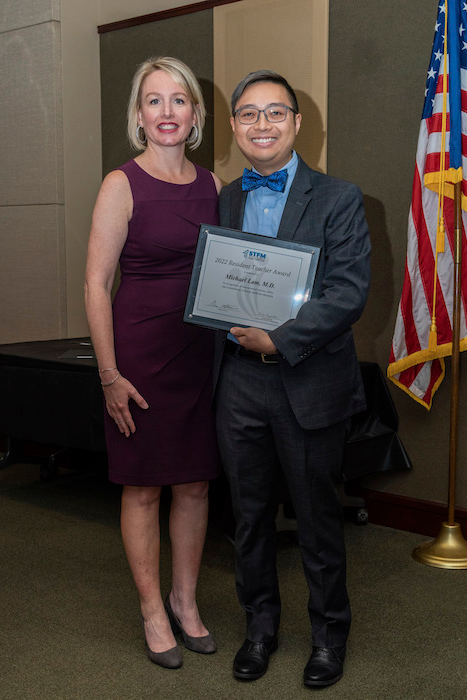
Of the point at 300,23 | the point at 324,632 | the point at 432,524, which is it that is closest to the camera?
the point at 324,632

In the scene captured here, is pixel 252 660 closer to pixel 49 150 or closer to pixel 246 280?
pixel 246 280

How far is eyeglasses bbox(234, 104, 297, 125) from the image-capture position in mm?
2072

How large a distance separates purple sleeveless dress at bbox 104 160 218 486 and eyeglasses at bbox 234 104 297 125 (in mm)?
304

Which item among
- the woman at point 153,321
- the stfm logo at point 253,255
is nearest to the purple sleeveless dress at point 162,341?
the woman at point 153,321

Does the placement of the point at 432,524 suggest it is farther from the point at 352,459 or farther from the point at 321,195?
the point at 321,195

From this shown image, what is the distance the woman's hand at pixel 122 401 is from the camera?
87.6 inches

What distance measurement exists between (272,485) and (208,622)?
0.68m

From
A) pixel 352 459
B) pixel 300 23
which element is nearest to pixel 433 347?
pixel 352 459

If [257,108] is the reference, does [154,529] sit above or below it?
below

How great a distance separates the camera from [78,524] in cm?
378

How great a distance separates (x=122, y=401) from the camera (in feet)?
7.32

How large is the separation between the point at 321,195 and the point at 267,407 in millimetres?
585

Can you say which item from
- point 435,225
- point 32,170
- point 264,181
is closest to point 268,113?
point 264,181

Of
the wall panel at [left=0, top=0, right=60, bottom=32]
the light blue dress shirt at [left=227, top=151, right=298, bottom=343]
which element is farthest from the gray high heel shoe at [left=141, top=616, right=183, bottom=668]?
the wall panel at [left=0, top=0, right=60, bottom=32]
